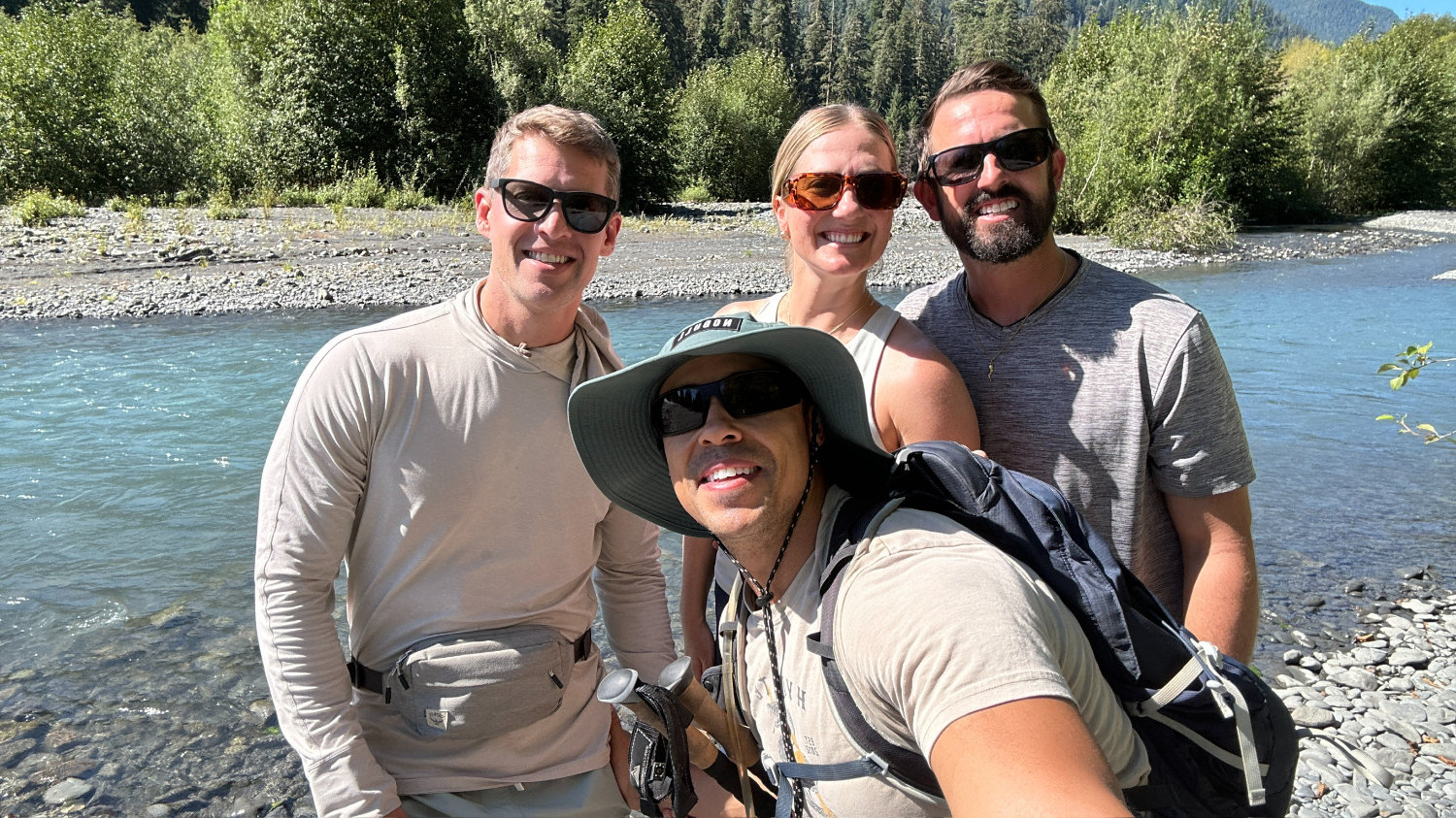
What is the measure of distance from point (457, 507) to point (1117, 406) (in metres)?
1.60

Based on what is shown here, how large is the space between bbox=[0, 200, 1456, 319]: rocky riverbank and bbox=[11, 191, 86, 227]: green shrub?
12.0 inches

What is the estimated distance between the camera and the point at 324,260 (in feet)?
67.3

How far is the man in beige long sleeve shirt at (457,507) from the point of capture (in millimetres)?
2305

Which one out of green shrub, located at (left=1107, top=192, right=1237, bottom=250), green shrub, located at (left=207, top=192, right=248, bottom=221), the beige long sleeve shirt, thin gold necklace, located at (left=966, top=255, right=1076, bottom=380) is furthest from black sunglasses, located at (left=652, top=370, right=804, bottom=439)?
green shrub, located at (left=1107, top=192, right=1237, bottom=250)

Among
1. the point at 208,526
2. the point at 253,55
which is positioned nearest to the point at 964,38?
the point at 253,55

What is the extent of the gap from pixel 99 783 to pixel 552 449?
358 centimetres

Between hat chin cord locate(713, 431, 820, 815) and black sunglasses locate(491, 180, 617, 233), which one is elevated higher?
black sunglasses locate(491, 180, 617, 233)

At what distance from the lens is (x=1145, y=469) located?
240 cm

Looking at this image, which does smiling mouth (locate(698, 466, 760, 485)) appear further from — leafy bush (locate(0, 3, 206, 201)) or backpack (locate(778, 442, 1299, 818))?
leafy bush (locate(0, 3, 206, 201))

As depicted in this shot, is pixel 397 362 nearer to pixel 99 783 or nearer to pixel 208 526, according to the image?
pixel 99 783

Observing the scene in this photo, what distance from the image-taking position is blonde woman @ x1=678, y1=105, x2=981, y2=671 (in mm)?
2479

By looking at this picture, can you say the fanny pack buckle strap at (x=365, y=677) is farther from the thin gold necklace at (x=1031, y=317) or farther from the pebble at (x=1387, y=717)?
the pebble at (x=1387, y=717)

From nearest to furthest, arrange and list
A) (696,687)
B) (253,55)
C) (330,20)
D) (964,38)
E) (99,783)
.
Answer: (696,687) → (99,783) → (330,20) → (253,55) → (964,38)

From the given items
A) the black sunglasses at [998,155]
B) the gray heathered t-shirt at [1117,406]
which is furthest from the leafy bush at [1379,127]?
the gray heathered t-shirt at [1117,406]
